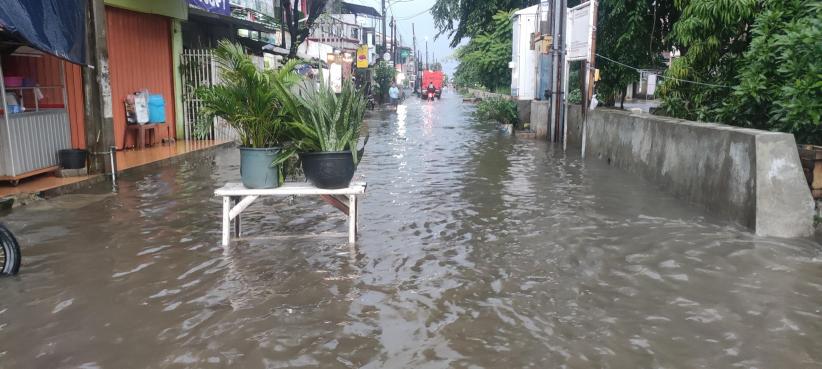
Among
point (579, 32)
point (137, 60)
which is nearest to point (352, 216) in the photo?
point (579, 32)

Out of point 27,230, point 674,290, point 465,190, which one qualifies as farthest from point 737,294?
point 27,230

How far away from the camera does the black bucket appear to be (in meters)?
9.23

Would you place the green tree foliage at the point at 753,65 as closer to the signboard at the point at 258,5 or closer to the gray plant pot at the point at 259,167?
the gray plant pot at the point at 259,167

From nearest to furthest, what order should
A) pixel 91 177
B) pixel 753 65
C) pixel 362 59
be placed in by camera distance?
pixel 753 65
pixel 91 177
pixel 362 59

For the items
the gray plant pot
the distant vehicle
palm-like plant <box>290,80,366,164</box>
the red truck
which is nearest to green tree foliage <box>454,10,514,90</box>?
palm-like plant <box>290,80,366,164</box>

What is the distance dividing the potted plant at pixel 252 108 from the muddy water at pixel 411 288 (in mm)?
756

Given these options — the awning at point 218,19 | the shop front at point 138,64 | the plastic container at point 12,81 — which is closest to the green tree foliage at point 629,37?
the awning at point 218,19

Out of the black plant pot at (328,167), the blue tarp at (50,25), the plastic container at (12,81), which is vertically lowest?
the black plant pot at (328,167)

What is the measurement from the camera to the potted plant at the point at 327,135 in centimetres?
564

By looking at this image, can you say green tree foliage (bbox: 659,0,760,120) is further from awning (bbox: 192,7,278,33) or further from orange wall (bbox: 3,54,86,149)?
awning (bbox: 192,7,278,33)

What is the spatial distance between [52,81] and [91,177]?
7.36 ft

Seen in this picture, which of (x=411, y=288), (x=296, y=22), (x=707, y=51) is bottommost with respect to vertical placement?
(x=411, y=288)

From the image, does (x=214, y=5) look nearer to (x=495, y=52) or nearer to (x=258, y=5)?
(x=258, y=5)

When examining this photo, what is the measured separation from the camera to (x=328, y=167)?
18.5 feet
